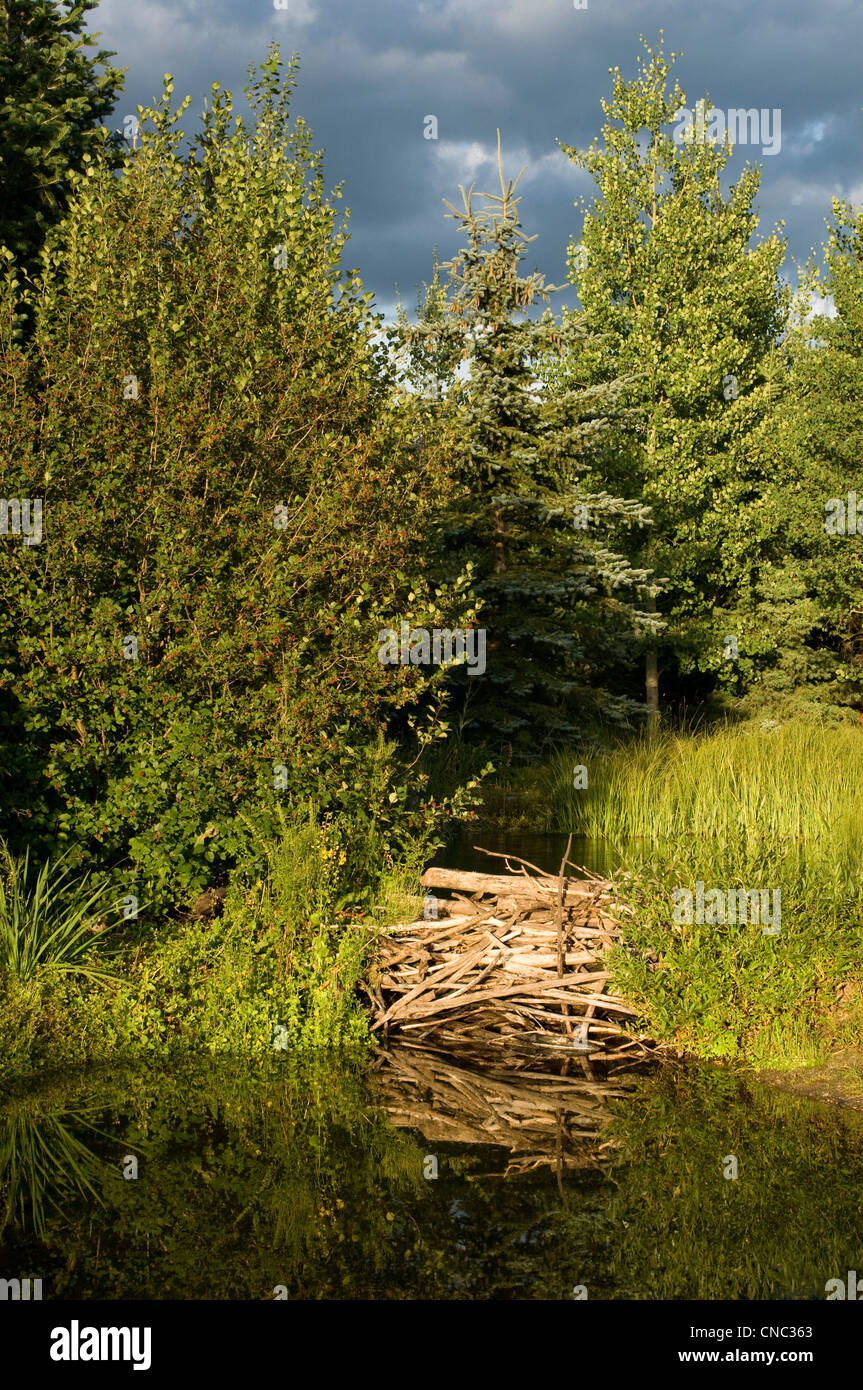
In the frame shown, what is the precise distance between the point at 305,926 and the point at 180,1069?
1609 mm

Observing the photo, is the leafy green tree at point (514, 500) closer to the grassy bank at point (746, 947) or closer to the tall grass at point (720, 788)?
the tall grass at point (720, 788)

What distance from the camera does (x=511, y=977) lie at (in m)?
9.15

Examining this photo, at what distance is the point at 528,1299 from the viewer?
513 cm

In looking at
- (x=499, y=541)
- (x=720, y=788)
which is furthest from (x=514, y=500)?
(x=720, y=788)

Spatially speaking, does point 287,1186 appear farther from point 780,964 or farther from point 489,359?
point 489,359

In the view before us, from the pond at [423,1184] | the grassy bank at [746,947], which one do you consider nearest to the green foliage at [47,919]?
the pond at [423,1184]

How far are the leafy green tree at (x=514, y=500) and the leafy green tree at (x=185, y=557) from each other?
927 cm

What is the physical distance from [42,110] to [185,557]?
11.8 metres

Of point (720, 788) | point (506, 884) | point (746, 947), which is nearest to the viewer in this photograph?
point (746, 947)

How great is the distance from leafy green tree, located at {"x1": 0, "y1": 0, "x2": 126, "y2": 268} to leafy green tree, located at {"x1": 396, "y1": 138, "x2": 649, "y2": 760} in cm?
626

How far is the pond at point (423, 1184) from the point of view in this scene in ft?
17.7

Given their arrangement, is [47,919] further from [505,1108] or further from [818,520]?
[818,520]

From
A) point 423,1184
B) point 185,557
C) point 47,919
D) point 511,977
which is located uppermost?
point 185,557

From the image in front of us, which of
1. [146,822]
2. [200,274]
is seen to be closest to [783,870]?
[146,822]
